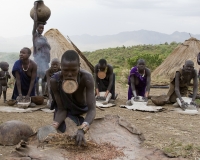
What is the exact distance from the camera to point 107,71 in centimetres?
711

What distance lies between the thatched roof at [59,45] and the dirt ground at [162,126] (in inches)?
144

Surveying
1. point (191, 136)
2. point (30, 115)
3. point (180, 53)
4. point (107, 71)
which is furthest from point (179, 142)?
point (180, 53)

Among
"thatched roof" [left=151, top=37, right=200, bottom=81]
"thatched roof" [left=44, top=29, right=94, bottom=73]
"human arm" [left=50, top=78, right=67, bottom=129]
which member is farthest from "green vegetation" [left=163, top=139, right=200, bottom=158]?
"thatched roof" [left=151, top=37, right=200, bottom=81]

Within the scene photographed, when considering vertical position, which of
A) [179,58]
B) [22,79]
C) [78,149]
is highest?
[179,58]

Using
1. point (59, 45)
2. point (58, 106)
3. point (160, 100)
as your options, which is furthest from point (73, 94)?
point (59, 45)

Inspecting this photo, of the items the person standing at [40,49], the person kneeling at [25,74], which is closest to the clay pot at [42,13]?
the person standing at [40,49]

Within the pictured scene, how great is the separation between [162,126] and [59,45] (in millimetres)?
5879

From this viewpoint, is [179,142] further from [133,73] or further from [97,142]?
[133,73]

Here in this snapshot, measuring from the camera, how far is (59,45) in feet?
33.9

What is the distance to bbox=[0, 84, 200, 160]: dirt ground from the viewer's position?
3883 millimetres

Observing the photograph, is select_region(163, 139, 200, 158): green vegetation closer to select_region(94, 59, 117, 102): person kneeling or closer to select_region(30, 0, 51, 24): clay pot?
select_region(94, 59, 117, 102): person kneeling

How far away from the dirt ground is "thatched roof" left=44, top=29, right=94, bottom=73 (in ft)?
12.0

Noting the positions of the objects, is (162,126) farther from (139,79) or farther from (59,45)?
(59,45)

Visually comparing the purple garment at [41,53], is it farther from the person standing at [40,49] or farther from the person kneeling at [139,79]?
Answer: the person kneeling at [139,79]
